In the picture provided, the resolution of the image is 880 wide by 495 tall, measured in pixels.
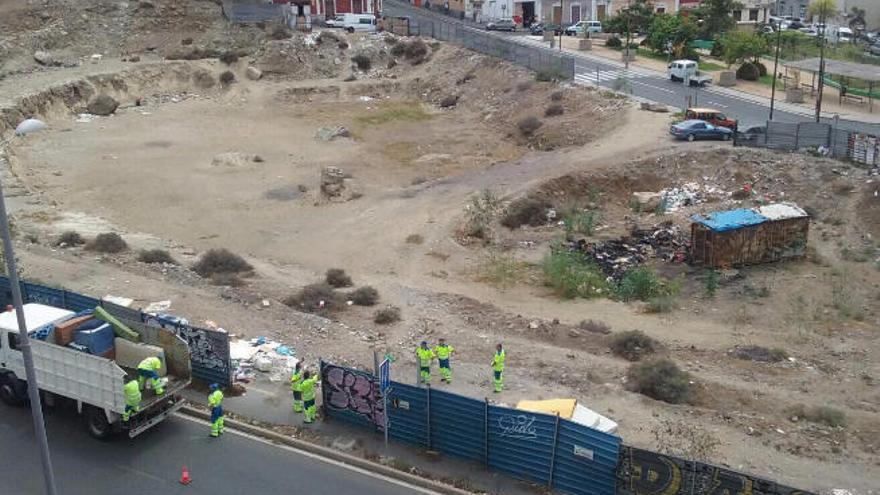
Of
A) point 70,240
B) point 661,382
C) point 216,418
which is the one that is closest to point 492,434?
point 661,382

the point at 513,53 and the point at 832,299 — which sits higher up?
the point at 513,53

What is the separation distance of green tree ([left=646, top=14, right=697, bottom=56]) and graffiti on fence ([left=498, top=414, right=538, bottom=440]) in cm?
5415

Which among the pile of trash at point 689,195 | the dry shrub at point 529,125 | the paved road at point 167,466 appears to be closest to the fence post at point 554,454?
the paved road at point 167,466

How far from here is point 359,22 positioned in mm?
74188

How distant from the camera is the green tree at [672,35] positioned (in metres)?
65.1

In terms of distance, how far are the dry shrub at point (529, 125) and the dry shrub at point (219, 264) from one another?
2314cm

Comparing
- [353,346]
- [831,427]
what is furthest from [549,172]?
[831,427]

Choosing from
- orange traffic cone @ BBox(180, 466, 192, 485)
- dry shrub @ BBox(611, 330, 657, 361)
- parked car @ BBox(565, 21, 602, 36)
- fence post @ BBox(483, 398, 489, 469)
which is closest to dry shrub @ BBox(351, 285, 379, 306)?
dry shrub @ BBox(611, 330, 657, 361)

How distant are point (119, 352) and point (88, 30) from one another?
56258mm

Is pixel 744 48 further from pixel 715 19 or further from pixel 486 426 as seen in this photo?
pixel 486 426

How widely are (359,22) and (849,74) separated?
4024 centimetres

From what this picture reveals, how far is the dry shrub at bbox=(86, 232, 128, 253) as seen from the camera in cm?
3025

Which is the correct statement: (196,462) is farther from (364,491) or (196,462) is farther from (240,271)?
(240,271)

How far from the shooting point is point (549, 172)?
39.8 meters
